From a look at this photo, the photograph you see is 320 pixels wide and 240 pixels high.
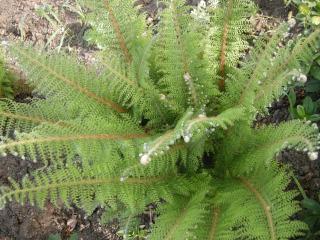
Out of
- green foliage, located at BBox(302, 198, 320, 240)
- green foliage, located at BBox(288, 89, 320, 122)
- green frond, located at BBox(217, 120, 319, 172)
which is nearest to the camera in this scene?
green frond, located at BBox(217, 120, 319, 172)

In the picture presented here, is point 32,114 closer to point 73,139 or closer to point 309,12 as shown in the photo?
point 73,139

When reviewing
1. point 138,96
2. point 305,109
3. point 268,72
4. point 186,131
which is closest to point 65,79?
point 138,96

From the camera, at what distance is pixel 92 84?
2035 millimetres

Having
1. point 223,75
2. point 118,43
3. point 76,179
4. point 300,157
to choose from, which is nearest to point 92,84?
point 118,43

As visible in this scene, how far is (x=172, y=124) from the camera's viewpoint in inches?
83.0

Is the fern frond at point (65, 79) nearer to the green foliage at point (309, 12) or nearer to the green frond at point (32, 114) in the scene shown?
the green frond at point (32, 114)

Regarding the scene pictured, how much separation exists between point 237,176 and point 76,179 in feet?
2.22

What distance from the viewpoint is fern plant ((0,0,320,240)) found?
5.72 feet

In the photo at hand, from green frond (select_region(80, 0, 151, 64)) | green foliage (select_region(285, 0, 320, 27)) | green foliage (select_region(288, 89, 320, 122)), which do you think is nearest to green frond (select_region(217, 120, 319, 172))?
green foliage (select_region(288, 89, 320, 122))

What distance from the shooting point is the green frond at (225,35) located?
2.04 metres

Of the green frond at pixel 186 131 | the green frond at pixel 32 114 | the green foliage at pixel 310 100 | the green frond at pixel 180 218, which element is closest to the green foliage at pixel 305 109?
the green foliage at pixel 310 100

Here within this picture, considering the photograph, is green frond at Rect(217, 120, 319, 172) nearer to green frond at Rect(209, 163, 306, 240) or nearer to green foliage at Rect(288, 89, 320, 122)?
green frond at Rect(209, 163, 306, 240)

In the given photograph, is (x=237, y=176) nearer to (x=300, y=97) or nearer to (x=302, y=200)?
(x=302, y=200)

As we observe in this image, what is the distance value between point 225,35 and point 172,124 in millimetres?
456
